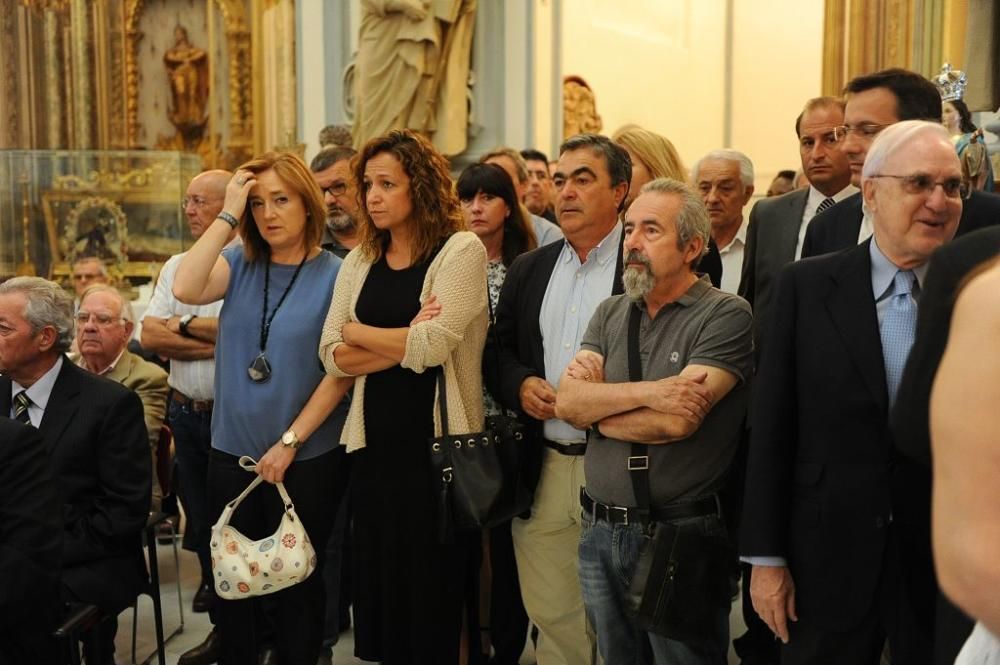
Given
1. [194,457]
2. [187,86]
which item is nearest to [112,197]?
[194,457]

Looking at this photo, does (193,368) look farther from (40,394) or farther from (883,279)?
(883,279)

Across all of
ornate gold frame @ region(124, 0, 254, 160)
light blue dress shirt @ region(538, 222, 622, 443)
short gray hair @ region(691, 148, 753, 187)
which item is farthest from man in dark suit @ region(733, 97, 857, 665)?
ornate gold frame @ region(124, 0, 254, 160)

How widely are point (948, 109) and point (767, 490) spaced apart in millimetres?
1564

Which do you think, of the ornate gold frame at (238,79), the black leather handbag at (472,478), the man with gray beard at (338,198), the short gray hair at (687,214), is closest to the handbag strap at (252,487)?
the black leather handbag at (472,478)

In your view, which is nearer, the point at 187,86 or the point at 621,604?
the point at 621,604

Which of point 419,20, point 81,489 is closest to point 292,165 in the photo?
point 81,489

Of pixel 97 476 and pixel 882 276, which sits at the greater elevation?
pixel 882 276

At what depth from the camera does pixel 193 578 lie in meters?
6.16

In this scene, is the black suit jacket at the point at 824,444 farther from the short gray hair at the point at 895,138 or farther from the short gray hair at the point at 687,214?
the short gray hair at the point at 687,214

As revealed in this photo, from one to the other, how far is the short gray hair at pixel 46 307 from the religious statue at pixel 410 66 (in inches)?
199

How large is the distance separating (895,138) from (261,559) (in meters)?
2.28

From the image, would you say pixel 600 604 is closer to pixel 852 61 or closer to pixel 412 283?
pixel 412 283

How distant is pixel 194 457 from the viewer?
5180mm

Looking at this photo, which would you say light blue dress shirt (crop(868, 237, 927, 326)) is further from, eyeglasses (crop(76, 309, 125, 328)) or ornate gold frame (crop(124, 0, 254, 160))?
ornate gold frame (crop(124, 0, 254, 160))
